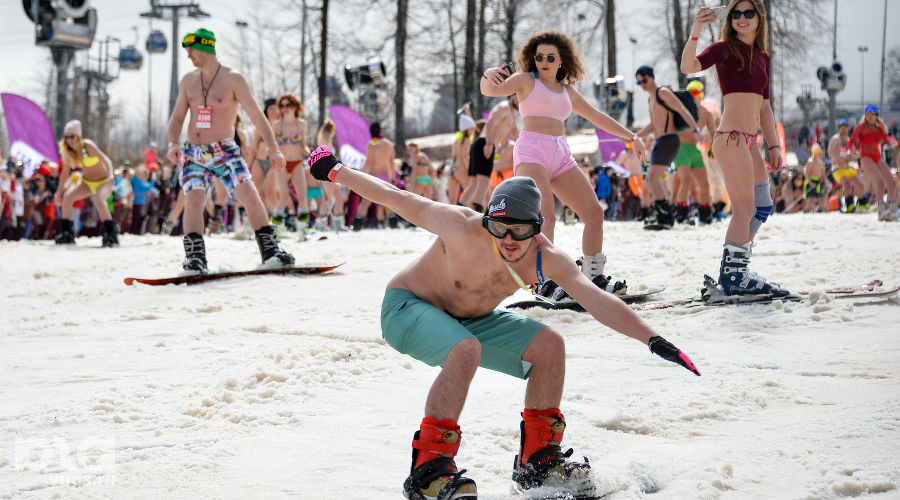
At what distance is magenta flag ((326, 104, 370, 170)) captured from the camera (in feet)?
55.9

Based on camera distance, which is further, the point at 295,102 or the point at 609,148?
the point at 609,148

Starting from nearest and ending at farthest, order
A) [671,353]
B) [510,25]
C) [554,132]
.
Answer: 1. [671,353]
2. [554,132]
3. [510,25]

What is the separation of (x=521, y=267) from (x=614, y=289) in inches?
121

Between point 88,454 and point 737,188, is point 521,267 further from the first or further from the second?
point 737,188

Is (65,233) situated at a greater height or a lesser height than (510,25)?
lesser

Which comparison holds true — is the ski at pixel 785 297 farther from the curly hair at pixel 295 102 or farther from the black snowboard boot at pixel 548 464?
the curly hair at pixel 295 102

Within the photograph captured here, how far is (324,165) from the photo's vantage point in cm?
334

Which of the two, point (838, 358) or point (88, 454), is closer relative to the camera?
point (88, 454)

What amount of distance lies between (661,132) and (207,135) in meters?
5.73

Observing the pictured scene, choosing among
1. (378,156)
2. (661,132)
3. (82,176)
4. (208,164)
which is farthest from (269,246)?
(378,156)

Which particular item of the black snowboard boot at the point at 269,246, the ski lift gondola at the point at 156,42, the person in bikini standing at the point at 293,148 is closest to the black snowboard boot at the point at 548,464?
the black snowboard boot at the point at 269,246

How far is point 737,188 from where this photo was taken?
17.8 feet

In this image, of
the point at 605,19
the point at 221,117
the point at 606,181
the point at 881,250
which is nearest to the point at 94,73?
the point at 605,19

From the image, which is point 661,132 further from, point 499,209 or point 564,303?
point 499,209
